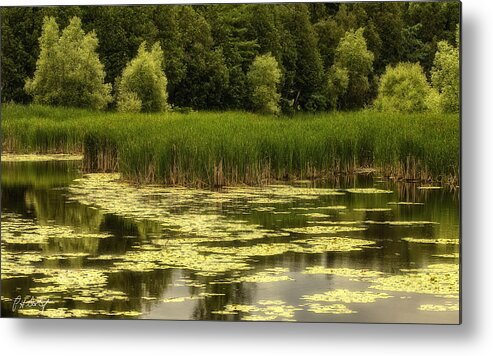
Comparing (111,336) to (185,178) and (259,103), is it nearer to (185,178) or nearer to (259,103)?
(185,178)

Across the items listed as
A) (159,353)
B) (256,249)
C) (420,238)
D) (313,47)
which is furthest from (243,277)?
(313,47)

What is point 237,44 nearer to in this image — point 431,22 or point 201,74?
point 201,74

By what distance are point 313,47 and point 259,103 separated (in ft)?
1.68

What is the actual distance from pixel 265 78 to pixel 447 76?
3.92 ft

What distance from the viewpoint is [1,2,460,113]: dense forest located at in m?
6.45

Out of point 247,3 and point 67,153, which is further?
point 67,153

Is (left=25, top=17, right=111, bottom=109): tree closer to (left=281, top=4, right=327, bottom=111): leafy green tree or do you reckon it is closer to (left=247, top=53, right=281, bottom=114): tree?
(left=247, top=53, right=281, bottom=114): tree

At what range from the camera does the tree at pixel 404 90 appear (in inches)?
255

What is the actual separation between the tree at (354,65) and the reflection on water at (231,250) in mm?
528

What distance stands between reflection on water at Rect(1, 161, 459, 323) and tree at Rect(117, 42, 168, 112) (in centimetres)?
55

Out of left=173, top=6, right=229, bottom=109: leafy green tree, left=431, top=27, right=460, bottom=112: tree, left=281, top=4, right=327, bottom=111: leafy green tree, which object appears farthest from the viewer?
left=173, top=6, right=229, bottom=109: leafy green tree

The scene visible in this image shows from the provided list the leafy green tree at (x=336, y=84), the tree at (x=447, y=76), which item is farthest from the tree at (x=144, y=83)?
the tree at (x=447, y=76)

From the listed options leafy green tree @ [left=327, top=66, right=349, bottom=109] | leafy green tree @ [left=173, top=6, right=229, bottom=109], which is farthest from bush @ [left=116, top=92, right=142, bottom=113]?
leafy green tree @ [left=327, top=66, right=349, bottom=109]

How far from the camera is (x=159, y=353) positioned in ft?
20.9
